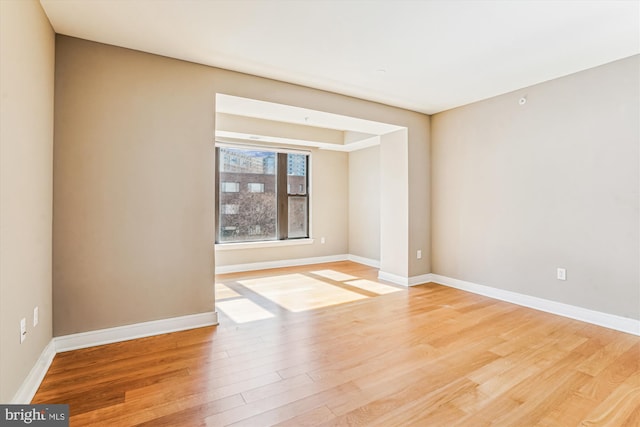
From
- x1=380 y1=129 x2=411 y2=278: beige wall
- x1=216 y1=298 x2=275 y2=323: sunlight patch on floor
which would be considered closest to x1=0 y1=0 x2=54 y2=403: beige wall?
x1=216 y1=298 x2=275 y2=323: sunlight patch on floor

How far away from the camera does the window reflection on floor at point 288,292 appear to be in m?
3.48

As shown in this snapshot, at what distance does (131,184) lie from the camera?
2709mm

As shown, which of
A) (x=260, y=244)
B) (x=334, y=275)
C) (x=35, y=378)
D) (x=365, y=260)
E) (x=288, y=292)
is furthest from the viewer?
(x=365, y=260)

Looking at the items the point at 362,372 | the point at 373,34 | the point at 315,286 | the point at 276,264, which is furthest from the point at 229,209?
the point at 362,372

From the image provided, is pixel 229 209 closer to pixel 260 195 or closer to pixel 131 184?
pixel 260 195

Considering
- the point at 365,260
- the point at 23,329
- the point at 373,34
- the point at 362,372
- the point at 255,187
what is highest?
the point at 373,34

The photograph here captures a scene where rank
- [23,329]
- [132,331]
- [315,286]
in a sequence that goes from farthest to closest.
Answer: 1. [315,286]
2. [132,331]
3. [23,329]

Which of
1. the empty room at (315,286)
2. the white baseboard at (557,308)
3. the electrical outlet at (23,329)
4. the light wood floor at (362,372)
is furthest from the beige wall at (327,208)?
the electrical outlet at (23,329)

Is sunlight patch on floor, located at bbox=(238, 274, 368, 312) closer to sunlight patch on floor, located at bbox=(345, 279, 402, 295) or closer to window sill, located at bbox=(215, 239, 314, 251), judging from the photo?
sunlight patch on floor, located at bbox=(345, 279, 402, 295)

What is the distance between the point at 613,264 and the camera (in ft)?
9.62

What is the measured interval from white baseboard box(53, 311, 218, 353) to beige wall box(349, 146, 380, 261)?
146 inches

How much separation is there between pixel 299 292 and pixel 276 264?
1.71 meters

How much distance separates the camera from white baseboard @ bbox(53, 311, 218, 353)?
248 centimetres

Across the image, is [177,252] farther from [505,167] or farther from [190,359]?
[505,167]
